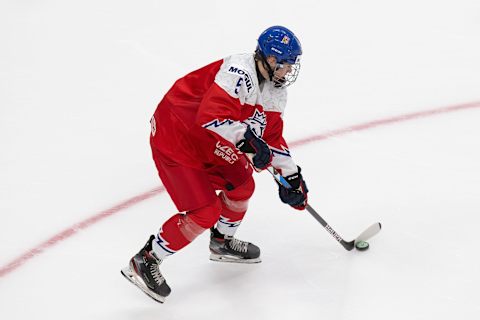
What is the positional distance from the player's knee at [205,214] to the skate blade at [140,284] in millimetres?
389

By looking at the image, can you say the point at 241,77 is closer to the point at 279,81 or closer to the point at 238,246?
the point at 279,81

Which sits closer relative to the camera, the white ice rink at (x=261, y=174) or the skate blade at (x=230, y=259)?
the white ice rink at (x=261, y=174)

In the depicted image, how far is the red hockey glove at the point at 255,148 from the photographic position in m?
3.12

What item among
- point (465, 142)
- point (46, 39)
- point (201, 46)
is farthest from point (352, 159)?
point (46, 39)

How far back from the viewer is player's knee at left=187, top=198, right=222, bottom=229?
130 inches

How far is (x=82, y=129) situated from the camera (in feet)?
15.7

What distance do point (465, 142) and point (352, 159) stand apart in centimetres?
66

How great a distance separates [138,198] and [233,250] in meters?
0.71

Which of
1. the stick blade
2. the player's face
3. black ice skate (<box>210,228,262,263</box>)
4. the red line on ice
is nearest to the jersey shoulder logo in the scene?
the player's face

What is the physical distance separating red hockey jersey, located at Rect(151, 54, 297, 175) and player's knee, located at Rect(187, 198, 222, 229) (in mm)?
186

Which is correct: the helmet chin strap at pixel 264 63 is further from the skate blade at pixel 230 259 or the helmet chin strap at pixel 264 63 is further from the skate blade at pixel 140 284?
the skate blade at pixel 140 284

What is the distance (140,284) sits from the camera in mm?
3436

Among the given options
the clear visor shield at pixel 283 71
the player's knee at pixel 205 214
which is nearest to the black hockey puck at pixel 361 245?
the player's knee at pixel 205 214

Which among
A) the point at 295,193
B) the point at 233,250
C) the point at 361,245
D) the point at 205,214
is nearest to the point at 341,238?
the point at 361,245
